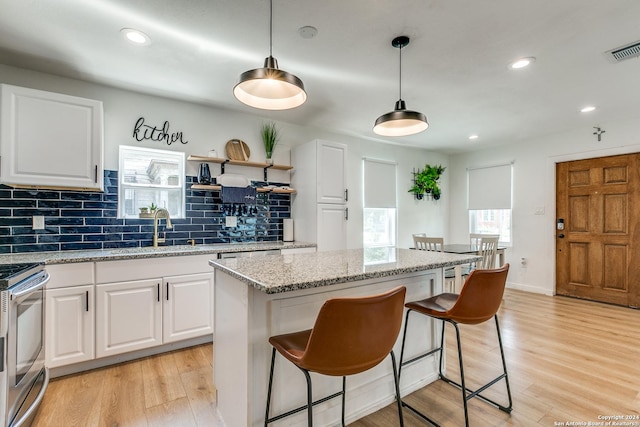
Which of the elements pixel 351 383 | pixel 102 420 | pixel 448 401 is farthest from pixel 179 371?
pixel 448 401

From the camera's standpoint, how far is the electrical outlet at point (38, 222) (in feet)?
8.80

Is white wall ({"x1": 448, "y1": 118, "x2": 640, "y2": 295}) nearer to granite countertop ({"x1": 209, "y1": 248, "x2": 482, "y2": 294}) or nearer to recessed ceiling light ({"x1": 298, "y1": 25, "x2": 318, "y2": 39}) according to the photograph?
granite countertop ({"x1": 209, "y1": 248, "x2": 482, "y2": 294})

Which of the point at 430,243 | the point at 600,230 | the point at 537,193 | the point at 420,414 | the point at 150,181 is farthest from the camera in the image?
the point at 537,193

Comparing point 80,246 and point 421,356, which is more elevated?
point 80,246

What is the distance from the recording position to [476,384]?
2.23 meters

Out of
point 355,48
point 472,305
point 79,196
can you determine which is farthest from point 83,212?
point 472,305

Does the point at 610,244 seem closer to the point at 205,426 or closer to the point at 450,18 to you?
the point at 450,18

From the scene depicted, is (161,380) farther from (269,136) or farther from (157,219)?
(269,136)

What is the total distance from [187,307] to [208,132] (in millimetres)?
1949

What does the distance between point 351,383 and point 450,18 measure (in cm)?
239

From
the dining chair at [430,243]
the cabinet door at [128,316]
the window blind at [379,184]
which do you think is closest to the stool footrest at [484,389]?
the dining chair at [430,243]

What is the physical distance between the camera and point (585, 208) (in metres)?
4.46

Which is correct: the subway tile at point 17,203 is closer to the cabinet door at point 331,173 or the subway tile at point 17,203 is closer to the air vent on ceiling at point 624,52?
the cabinet door at point 331,173

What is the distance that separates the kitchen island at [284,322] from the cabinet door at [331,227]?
1.61 meters
